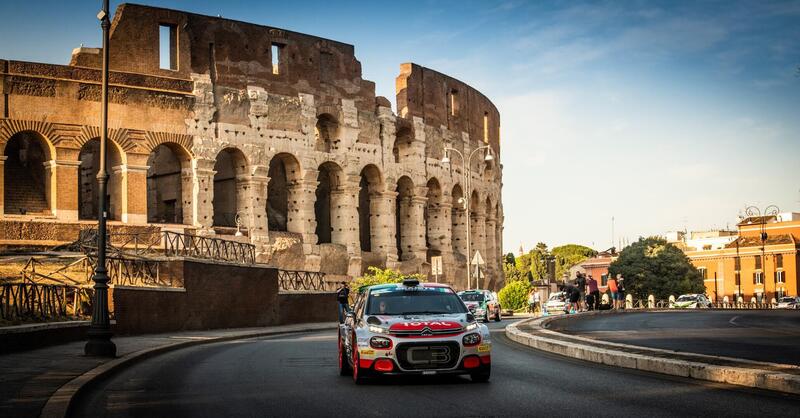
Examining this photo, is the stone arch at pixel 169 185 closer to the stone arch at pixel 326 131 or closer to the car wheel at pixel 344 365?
the stone arch at pixel 326 131

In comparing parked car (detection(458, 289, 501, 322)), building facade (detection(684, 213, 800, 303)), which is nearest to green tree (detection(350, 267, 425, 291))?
parked car (detection(458, 289, 501, 322))

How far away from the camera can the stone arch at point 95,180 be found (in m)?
46.9

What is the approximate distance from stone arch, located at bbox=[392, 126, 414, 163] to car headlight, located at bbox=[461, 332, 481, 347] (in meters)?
46.6

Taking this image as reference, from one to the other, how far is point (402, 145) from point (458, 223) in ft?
29.5

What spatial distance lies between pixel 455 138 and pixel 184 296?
3446cm

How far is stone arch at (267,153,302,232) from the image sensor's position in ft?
177

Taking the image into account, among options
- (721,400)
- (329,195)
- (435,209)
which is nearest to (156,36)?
(329,195)

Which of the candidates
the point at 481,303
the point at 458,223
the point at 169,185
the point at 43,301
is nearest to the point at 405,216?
the point at 458,223

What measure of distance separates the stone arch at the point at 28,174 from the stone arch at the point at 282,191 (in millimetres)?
11577

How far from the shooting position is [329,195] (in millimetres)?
58031

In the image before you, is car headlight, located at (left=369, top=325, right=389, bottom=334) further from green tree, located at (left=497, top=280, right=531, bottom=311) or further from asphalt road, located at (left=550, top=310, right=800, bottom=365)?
green tree, located at (left=497, top=280, right=531, bottom=311)

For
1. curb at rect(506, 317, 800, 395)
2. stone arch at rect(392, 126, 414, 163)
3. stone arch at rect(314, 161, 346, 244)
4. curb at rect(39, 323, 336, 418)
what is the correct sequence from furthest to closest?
stone arch at rect(392, 126, 414, 163)
stone arch at rect(314, 161, 346, 244)
curb at rect(506, 317, 800, 395)
curb at rect(39, 323, 336, 418)

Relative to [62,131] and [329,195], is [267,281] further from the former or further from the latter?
[329,195]

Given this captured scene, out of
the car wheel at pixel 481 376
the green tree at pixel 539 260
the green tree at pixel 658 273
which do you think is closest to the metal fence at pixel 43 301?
the car wheel at pixel 481 376
